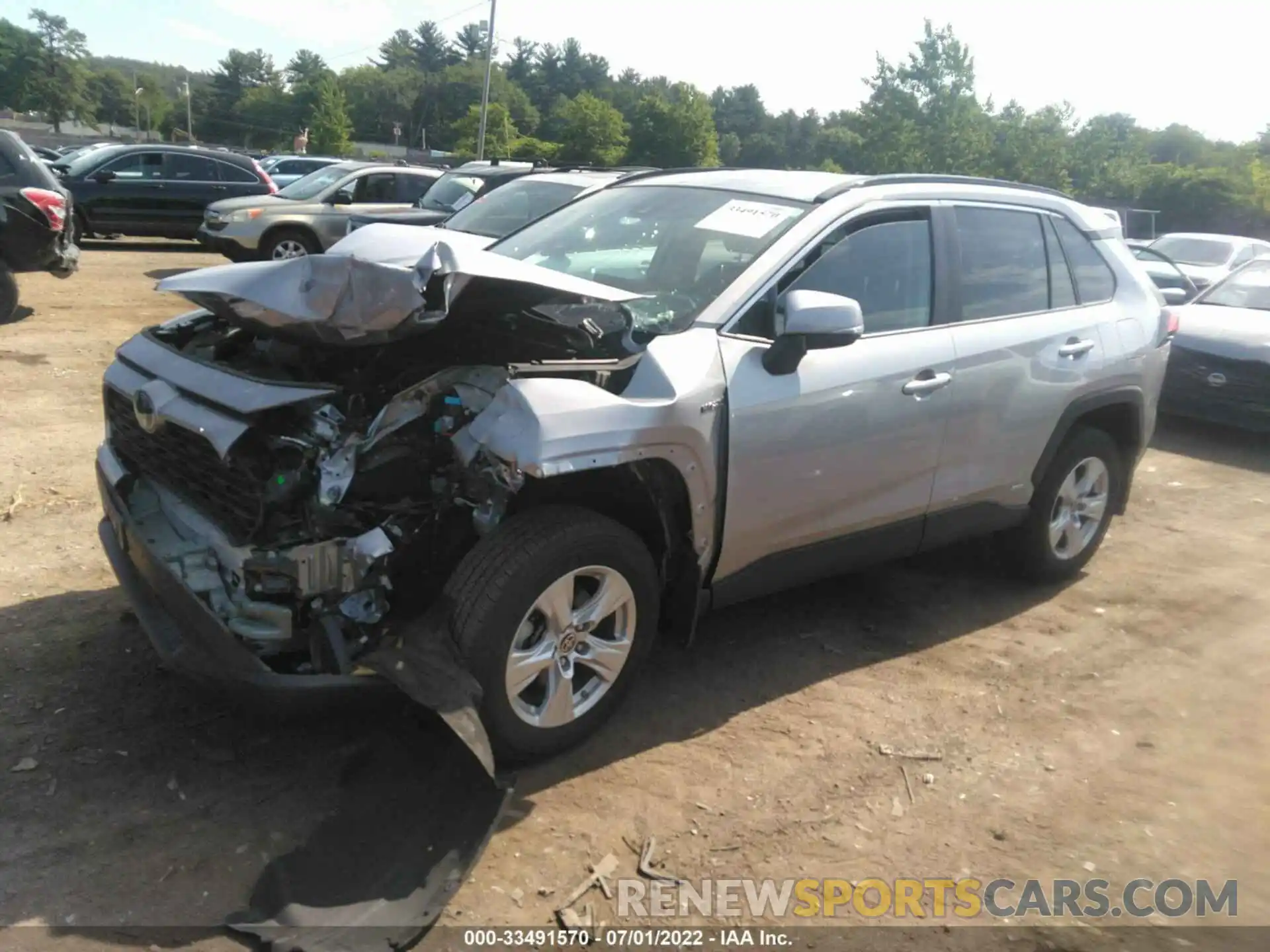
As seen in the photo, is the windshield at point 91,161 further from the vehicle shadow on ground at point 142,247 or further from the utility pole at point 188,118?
the utility pole at point 188,118

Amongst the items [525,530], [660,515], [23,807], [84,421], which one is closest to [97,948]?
[23,807]

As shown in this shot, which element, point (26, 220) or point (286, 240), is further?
point (286, 240)

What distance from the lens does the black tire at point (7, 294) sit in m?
9.59

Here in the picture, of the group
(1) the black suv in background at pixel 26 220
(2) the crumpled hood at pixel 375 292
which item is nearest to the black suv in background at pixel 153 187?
(1) the black suv in background at pixel 26 220

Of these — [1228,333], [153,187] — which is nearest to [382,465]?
[1228,333]

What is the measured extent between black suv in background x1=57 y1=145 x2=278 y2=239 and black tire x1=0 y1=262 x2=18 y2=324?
7.14 m

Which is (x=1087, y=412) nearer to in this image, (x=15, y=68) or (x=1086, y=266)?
(x=1086, y=266)

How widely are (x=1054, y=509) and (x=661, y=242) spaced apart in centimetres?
242

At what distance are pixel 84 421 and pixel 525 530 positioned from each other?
4.70 meters

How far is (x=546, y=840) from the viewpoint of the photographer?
10.2ft

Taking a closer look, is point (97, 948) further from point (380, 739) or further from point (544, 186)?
point (544, 186)

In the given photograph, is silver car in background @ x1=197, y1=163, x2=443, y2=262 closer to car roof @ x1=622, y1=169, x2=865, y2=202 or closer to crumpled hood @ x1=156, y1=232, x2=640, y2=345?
car roof @ x1=622, y1=169, x2=865, y2=202

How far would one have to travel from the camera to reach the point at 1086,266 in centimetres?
518

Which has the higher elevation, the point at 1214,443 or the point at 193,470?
the point at 193,470
